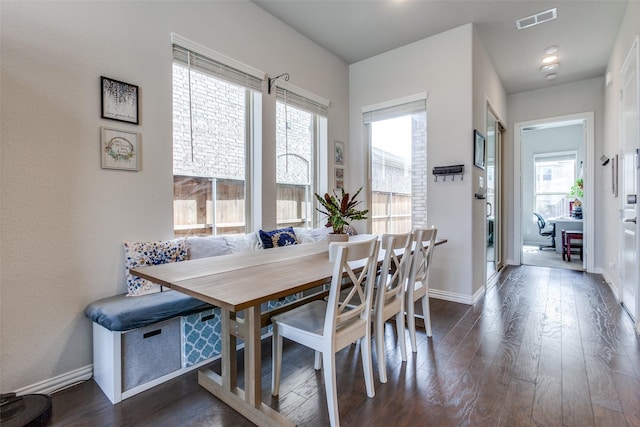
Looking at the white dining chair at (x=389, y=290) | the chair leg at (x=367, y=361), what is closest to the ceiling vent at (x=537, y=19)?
the white dining chair at (x=389, y=290)

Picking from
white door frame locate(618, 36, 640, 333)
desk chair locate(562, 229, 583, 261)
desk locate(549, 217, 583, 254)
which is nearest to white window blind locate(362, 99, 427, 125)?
white door frame locate(618, 36, 640, 333)

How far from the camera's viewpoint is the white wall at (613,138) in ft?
9.72

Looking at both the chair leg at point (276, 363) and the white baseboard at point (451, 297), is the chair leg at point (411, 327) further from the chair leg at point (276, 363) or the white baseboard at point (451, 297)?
the white baseboard at point (451, 297)

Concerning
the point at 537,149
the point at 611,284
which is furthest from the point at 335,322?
the point at 537,149

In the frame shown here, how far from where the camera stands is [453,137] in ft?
11.3

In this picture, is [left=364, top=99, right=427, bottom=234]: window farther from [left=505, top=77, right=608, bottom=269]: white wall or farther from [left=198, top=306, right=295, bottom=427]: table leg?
[left=198, top=306, right=295, bottom=427]: table leg

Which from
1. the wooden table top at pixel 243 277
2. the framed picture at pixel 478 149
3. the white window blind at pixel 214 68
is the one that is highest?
the white window blind at pixel 214 68

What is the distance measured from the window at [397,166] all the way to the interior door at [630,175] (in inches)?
70.4

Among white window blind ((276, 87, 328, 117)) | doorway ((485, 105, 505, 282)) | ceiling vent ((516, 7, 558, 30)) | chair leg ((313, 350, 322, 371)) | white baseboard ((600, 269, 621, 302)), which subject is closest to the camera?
chair leg ((313, 350, 322, 371))

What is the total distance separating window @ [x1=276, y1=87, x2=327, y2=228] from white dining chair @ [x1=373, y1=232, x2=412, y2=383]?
64.8 inches

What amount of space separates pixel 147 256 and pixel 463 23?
12.3ft

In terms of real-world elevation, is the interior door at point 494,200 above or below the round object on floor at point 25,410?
above

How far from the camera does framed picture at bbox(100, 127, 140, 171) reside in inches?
79.8

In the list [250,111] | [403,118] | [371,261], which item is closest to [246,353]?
[371,261]
